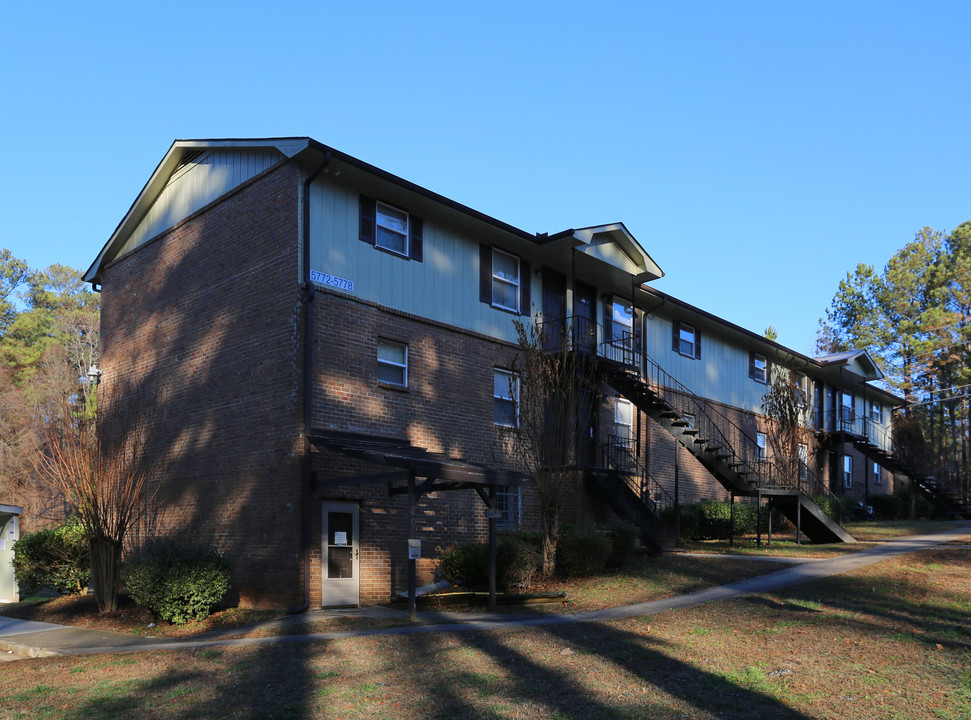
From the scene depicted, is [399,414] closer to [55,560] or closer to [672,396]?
[55,560]

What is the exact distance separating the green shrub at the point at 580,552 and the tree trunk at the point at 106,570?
8.77 m

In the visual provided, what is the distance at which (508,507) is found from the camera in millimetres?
21016

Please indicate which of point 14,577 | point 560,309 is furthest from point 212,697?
point 560,309

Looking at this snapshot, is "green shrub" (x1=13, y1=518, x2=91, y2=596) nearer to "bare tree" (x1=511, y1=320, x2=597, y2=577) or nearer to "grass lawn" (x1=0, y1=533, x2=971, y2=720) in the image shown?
"grass lawn" (x1=0, y1=533, x2=971, y2=720)

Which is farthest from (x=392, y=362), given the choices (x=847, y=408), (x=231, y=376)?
(x=847, y=408)

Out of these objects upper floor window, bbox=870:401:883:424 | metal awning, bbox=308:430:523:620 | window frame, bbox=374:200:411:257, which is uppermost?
window frame, bbox=374:200:411:257

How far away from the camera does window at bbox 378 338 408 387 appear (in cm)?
1841

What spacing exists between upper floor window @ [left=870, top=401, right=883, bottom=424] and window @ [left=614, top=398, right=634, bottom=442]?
24173 mm

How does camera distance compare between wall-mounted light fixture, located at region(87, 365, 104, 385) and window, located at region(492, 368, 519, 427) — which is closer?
window, located at region(492, 368, 519, 427)

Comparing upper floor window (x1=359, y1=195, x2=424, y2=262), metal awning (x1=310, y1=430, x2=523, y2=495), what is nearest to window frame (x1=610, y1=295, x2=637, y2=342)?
upper floor window (x1=359, y1=195, x2=424, y2=262)

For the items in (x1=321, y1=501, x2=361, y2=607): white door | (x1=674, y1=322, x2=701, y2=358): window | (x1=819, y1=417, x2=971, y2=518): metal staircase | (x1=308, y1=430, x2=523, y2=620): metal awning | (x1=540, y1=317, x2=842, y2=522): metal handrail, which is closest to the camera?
(x1=308, y1=430, x2=523, y2=620): metal awning

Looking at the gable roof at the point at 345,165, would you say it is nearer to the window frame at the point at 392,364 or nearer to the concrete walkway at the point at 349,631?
the window frame at the point at 392,364

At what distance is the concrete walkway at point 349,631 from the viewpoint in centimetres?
1270

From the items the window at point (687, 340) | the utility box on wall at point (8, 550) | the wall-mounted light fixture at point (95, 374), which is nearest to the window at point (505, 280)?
the window at point (687, 340)
